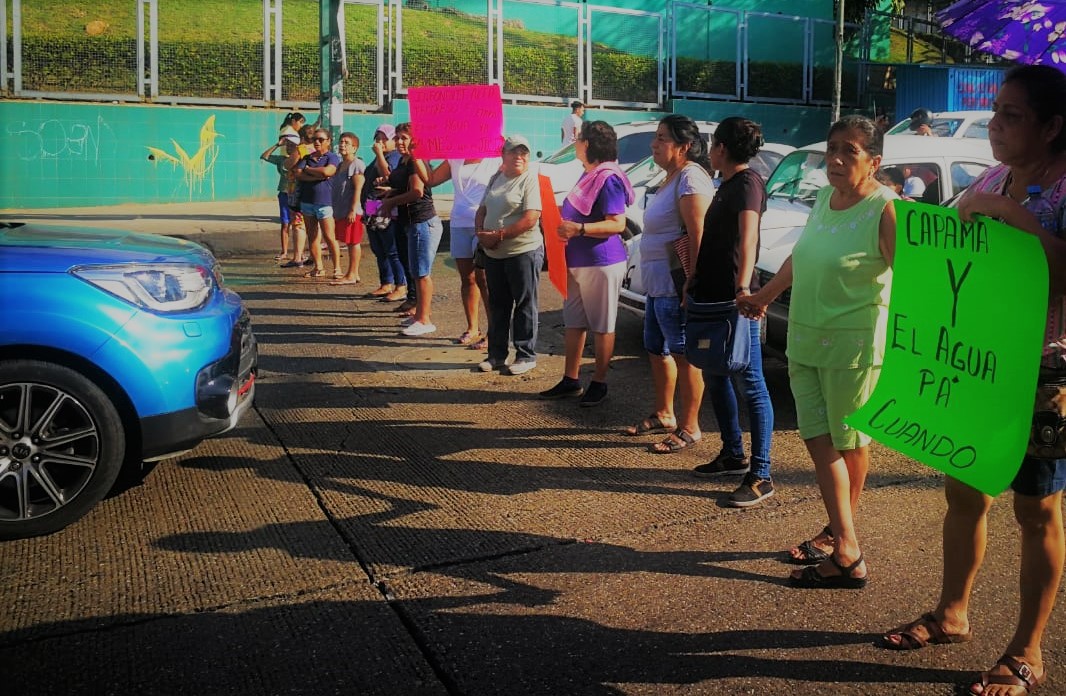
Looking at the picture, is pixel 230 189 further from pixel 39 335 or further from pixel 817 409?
pixel 817 409

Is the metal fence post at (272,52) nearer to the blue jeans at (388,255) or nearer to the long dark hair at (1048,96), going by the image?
the blue jeans at (388,255)

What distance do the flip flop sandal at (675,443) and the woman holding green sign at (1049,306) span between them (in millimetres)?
2648

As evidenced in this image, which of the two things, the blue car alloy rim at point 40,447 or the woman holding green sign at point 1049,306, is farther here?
the blue car alloy rim at point 40,447

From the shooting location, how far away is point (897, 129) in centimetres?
1594

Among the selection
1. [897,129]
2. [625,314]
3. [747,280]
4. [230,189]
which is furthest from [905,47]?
[747,280]

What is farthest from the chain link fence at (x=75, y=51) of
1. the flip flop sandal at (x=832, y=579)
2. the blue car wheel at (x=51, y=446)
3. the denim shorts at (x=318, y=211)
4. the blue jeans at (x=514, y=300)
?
the flip flop sandal at (x=832, y=579)

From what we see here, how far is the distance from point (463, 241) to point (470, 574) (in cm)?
475

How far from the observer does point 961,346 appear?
10.4 ft

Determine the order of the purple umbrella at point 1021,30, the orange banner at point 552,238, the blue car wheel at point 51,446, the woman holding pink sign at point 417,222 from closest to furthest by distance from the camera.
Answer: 1. the blue car wheel at point 51,446
2. the purple umbrella at point 1021,30
3. the orange banner at point 552,238
4. the woman holding pink sign at point 417,222

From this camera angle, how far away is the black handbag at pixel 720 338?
16.8 feet

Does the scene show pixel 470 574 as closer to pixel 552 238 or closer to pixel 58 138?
pixel 552 238

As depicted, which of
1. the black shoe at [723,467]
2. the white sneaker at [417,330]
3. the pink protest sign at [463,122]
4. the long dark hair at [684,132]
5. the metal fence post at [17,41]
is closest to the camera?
the black shoe at [723,467]

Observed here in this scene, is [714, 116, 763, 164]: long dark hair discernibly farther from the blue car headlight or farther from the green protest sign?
the blue car headlight

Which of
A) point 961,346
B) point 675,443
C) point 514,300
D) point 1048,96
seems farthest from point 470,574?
point 514,300
